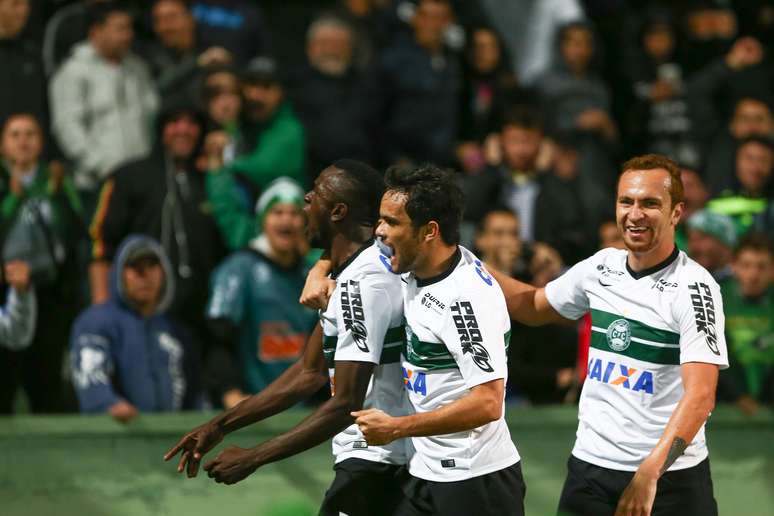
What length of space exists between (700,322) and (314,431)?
1.57m

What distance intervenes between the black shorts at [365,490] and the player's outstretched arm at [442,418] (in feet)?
1.96

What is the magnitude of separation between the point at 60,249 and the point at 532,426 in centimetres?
318

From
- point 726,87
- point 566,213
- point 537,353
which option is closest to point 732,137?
point 726,87

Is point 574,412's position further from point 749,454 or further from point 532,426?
point 749,454

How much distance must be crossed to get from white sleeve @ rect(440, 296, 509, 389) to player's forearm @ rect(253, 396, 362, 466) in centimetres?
44

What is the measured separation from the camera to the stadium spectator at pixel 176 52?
427 inches

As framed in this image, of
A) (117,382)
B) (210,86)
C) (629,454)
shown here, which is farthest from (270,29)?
(629,454)

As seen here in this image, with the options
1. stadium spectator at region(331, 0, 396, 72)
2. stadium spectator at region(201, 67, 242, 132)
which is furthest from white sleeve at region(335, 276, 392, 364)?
stadium spectator at region(331, 0, 396, 72)

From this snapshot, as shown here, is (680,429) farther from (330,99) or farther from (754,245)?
(330,99)

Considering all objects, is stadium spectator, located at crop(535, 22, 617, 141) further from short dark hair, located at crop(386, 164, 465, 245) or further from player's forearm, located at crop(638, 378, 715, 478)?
player's forearm, located at crop(638, 378, 715, 478)

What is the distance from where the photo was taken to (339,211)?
5887 millimetres

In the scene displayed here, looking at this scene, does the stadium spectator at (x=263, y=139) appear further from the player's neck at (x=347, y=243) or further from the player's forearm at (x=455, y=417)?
the player's forearm at (x=455, y=417)

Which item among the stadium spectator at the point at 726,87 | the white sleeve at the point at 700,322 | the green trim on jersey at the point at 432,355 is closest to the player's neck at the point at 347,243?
the green trim on jersey at the point at 432,355

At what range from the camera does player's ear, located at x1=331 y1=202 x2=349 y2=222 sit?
5.88 m
